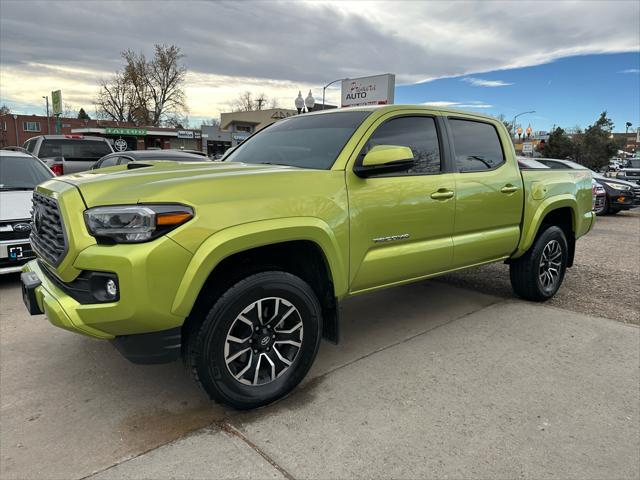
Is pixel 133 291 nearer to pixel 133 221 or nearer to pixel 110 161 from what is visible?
pixel 133 221

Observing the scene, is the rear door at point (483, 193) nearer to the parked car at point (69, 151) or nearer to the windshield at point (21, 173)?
the windshield at point (21, 173)

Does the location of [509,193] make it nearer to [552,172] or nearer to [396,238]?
[552,172]

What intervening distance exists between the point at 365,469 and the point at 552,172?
393 centimetres

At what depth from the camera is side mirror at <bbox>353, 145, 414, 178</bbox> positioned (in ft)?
10.0

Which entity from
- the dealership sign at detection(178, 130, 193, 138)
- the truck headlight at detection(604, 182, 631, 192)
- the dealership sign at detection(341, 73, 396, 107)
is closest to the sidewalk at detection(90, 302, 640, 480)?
the truck headlight at detection(604, 182, 631, 192)

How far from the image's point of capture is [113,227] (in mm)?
2391

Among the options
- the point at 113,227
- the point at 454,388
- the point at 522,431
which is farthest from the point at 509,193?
the point at 113,227

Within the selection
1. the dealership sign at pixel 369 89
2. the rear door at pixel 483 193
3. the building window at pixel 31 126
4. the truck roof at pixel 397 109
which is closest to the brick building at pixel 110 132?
the building window at pixel 31 126

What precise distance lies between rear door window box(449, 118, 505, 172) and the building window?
6827 centimetres

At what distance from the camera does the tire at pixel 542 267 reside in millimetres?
4867

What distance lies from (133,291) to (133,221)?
352mm

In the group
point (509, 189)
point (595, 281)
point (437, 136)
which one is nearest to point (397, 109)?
point (437, 136)

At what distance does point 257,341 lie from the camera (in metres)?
2.81

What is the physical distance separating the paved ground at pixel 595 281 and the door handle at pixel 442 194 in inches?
82.1
